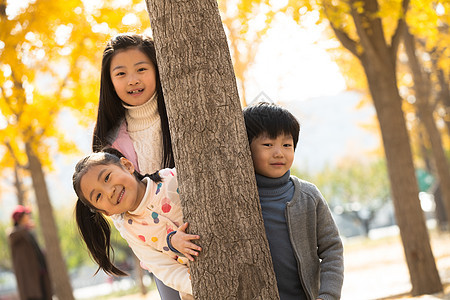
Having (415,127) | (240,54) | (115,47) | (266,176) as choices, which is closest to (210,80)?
(266,176)

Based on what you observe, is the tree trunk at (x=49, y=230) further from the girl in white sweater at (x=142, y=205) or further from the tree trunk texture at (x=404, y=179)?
the girl in white sweater at (x=142, y=205)

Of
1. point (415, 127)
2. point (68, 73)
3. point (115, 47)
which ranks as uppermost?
point (68, 73)

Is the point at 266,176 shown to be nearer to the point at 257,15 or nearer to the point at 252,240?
the point at 252,240

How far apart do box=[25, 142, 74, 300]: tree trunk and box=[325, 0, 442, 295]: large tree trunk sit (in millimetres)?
5134

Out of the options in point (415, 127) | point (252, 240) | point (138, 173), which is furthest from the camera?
point (415, 127)

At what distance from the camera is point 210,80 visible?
7.88 feet

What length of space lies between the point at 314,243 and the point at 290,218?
18 cm

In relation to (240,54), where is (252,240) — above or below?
below

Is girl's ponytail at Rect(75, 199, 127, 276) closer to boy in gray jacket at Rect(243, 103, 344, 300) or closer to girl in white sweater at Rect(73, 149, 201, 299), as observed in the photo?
girl in white sweater at Rect(73, 149, 201, 299)

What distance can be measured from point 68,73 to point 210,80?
721 cm

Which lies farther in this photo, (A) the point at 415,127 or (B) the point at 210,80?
(A) the point at 415,127

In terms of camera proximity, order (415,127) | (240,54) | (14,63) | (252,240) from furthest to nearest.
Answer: (415,127)
(240,54)
(14,63)
(252,240)

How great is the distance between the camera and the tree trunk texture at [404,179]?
7.07 meters

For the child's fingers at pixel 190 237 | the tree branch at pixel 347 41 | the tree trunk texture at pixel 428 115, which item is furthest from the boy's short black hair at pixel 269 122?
the tree trunk texture at pixel 428 115
